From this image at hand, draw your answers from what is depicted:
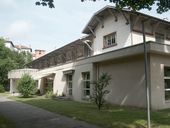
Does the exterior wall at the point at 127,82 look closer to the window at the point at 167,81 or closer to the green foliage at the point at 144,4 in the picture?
the window at the point at 167,81

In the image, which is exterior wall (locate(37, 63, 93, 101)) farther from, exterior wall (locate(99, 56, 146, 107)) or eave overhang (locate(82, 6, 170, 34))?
eave overhang (locate(82, 6, 170, 34))

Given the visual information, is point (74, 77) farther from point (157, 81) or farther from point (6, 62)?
point (6, 62)

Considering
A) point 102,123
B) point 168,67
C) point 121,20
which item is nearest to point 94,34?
point 121,20

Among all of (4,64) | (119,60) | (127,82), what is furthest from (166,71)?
(4,64)

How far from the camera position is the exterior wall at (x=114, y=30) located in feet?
65.0

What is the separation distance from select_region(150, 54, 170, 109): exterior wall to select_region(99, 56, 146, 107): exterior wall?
2.26 feet

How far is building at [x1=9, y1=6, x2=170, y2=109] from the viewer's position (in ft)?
47.9

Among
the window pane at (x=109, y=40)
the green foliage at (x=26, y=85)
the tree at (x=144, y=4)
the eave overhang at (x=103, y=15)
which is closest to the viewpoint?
the tree at (x=144, y=4)

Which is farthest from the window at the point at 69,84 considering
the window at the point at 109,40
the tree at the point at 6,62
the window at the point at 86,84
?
the tree at the point at 6,62

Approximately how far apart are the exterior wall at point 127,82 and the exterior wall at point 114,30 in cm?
302

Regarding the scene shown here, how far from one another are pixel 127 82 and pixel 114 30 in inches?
271

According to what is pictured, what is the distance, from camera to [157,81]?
14523mm

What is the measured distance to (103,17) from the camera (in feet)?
75.5

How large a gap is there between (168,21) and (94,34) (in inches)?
298
